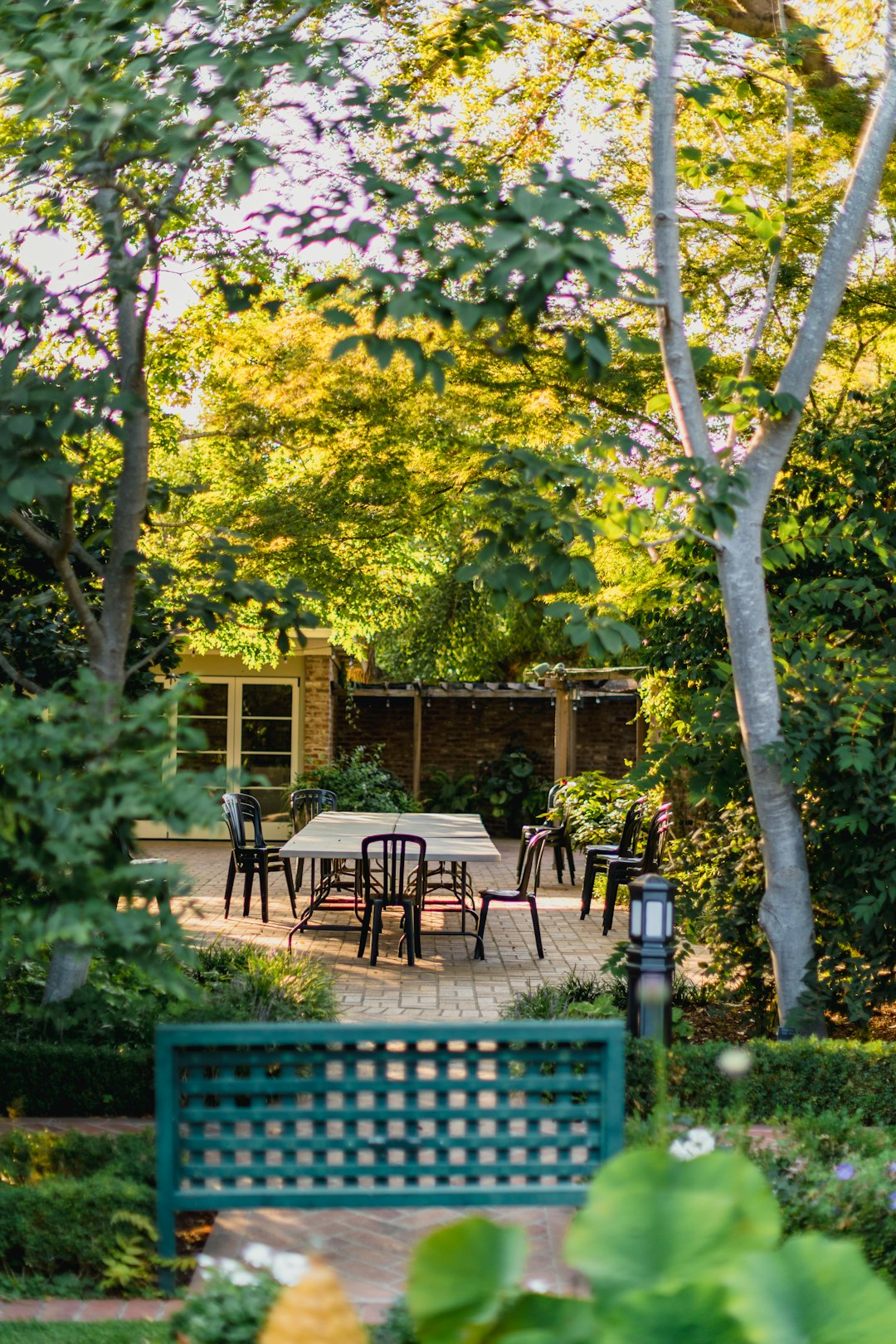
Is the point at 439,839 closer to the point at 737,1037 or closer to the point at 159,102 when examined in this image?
the point at 737,1037

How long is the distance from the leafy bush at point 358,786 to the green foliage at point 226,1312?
1082cm

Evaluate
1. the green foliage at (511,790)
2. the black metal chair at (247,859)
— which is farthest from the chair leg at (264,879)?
the green foliage at (511,790)

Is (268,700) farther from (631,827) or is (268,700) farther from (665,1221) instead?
(665,1221)

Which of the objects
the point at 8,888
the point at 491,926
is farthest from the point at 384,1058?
the point at 491,926

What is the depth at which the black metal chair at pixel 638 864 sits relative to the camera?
29.0ft

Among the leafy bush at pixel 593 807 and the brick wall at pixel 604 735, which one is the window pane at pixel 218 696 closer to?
the brick wall at pixel 604 735

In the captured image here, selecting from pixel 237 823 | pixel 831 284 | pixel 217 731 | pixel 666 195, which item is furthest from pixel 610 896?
pixel 217 731

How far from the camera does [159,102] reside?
381cm

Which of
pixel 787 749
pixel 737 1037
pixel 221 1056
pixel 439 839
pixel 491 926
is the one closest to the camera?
pixel 221 1056

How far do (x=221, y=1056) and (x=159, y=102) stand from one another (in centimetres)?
284

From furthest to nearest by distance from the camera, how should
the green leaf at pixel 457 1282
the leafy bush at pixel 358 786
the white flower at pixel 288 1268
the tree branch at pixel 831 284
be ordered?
the leafy bush at pixel 358 786, the tree branch at pixel 831 284, the white flower at pixel 288 1268, the green leaf at pixel 457 1282

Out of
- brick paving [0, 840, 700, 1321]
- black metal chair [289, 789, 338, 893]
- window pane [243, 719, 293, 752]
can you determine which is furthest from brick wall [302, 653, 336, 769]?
black metal chair [289, 789, 338, 893]

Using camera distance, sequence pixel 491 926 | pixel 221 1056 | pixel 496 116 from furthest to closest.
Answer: pixel 491 926
pixel 496 116
pixel 221 1056

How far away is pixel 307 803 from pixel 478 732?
212 inches
